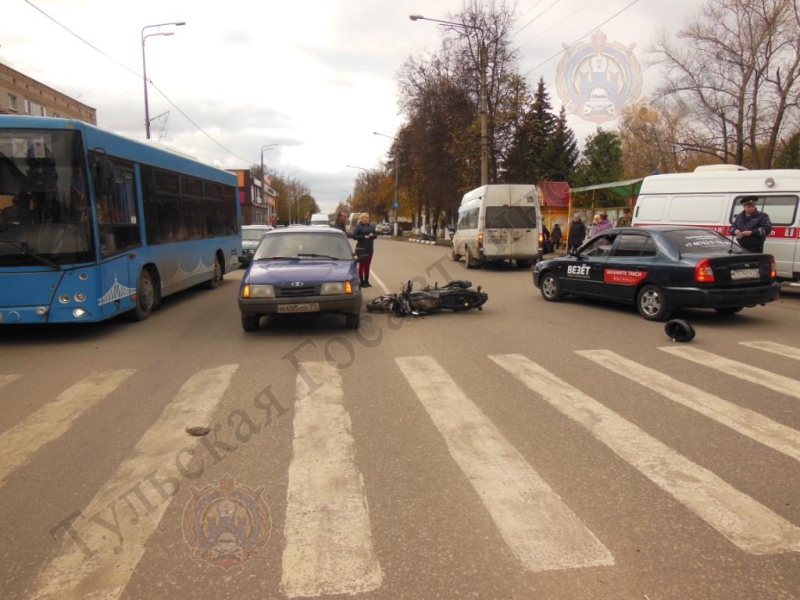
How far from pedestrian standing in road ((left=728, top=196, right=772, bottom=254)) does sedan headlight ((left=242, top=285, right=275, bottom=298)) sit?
977cm

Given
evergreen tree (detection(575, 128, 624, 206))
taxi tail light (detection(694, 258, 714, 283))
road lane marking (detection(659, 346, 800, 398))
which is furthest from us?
evergreen tree (detection(575, 128, 624, 206))

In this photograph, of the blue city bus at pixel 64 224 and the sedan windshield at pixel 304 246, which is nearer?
the blue city bus at pixel 64 224

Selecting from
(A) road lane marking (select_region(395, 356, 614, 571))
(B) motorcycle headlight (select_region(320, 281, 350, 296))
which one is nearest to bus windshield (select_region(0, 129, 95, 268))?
(B) motorcycle headlight (select_region(320, 281, 350, 296))

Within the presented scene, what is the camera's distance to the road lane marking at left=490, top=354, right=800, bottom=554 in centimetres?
295

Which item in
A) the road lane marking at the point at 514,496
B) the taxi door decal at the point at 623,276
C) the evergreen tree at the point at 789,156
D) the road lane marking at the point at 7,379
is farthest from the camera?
the evergreen tree at the point at 789,156

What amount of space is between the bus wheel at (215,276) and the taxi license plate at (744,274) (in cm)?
1132

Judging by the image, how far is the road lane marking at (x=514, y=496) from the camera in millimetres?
2811

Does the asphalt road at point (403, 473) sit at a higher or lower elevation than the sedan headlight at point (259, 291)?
lower

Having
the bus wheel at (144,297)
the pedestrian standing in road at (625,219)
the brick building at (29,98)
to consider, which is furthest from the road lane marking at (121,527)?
the brick building at (29,98)

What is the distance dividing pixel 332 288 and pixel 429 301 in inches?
100

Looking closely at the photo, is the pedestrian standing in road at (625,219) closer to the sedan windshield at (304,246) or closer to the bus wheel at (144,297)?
the sedan windshield at (304,246)

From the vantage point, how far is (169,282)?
1097 cm

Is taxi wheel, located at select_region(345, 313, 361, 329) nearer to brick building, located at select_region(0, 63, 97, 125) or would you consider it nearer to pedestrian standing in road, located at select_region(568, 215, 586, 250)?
pedestrian standing in road, located at select_region(568, 215, 586, 250)

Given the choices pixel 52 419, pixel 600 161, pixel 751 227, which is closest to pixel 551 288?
pixel 751 227
